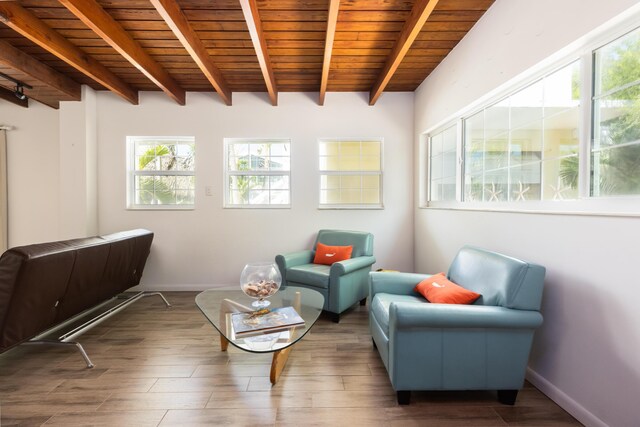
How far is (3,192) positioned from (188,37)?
12.1 feet

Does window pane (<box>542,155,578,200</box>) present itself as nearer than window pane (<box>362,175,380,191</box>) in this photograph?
Yes

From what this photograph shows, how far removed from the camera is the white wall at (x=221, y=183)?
12.5ft

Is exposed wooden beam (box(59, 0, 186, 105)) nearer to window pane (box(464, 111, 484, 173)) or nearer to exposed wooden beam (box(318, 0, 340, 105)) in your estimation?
exposed wooden beam (box(318, 0, 340, 105))

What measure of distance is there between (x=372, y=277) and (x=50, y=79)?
13.1 feet

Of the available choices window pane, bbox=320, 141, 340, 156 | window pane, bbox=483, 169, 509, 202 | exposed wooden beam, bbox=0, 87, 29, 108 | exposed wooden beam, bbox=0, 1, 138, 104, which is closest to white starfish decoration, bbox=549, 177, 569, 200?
window pane, bbox=483, 169, 509, 202

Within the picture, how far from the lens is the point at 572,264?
1.58 metres

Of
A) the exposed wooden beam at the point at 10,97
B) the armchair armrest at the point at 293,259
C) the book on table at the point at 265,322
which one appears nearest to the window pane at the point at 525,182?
the book on table at the point at 265,322

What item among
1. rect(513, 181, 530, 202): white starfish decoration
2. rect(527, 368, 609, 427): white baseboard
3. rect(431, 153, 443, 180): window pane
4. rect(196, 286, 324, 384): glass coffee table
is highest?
rect(431, 153, 443, 180): window pane

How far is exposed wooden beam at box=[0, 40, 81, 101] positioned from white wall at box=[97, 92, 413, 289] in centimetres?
34

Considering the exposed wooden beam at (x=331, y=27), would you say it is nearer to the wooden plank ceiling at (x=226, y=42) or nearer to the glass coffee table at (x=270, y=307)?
the wooden plank ceiling at (x=226, y=42)

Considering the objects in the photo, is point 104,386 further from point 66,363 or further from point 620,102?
point 620,102

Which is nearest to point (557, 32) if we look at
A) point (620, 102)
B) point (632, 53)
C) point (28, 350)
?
point (632, 53)

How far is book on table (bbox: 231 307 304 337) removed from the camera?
171cm

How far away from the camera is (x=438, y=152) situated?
11.4 ft
